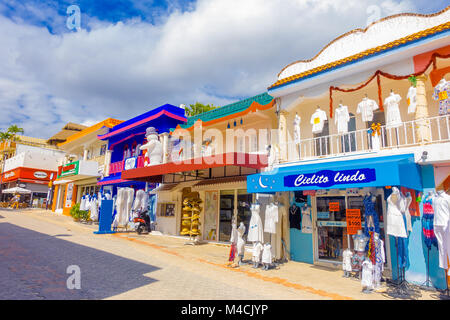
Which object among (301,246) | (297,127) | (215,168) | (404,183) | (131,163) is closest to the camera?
(404,183)

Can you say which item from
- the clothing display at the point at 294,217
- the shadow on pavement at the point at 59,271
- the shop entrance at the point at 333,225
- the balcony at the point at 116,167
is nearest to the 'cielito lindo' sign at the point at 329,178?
the clothing display at the point at 294,217

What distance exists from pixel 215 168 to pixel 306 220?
5.65 m

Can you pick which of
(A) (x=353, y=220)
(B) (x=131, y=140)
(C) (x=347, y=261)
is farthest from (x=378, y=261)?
(B) (x=131, y=140)

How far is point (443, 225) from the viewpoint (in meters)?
5.89

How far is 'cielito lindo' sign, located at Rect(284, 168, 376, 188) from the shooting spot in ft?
21.8

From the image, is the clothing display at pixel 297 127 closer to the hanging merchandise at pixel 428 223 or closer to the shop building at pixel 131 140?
the hanging merchandise at pixel 428 223

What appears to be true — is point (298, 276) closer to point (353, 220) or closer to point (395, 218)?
point (353, 220)

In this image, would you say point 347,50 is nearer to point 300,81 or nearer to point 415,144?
point 300,81

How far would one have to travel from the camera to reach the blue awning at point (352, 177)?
6262 millimetres

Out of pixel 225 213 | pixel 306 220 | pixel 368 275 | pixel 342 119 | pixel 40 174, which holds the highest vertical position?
pixel 40 174

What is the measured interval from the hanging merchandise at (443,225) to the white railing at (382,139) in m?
1.78
